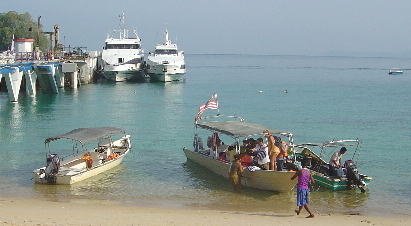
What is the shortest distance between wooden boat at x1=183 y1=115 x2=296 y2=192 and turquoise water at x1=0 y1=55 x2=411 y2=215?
31cm

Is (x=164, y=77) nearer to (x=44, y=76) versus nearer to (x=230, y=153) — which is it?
(x=44, y=76)

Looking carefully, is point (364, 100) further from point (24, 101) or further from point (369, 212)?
point (369, 212)

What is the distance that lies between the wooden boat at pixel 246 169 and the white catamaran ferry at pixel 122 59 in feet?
185

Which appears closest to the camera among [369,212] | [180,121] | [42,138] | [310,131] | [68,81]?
[369,212]

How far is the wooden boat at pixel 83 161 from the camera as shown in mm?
21312

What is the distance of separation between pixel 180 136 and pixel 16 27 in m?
88.9

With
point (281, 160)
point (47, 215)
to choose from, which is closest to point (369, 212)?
point (281, 160)

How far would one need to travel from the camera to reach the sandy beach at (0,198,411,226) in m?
15.6

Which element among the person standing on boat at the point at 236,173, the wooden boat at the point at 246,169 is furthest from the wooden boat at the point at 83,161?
the person standing on boat at the point at 236,173

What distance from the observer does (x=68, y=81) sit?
72.1m

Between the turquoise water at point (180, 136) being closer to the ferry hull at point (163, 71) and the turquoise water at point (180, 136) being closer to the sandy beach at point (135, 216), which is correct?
the sandy beach at point (135, 216)

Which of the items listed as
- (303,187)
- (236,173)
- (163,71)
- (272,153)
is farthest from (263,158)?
(163,71)

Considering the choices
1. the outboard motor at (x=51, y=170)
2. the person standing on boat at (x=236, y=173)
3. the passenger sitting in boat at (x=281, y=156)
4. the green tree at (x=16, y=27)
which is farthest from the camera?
the green tree at (x=16, y=27)

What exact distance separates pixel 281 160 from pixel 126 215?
6.02 metres
